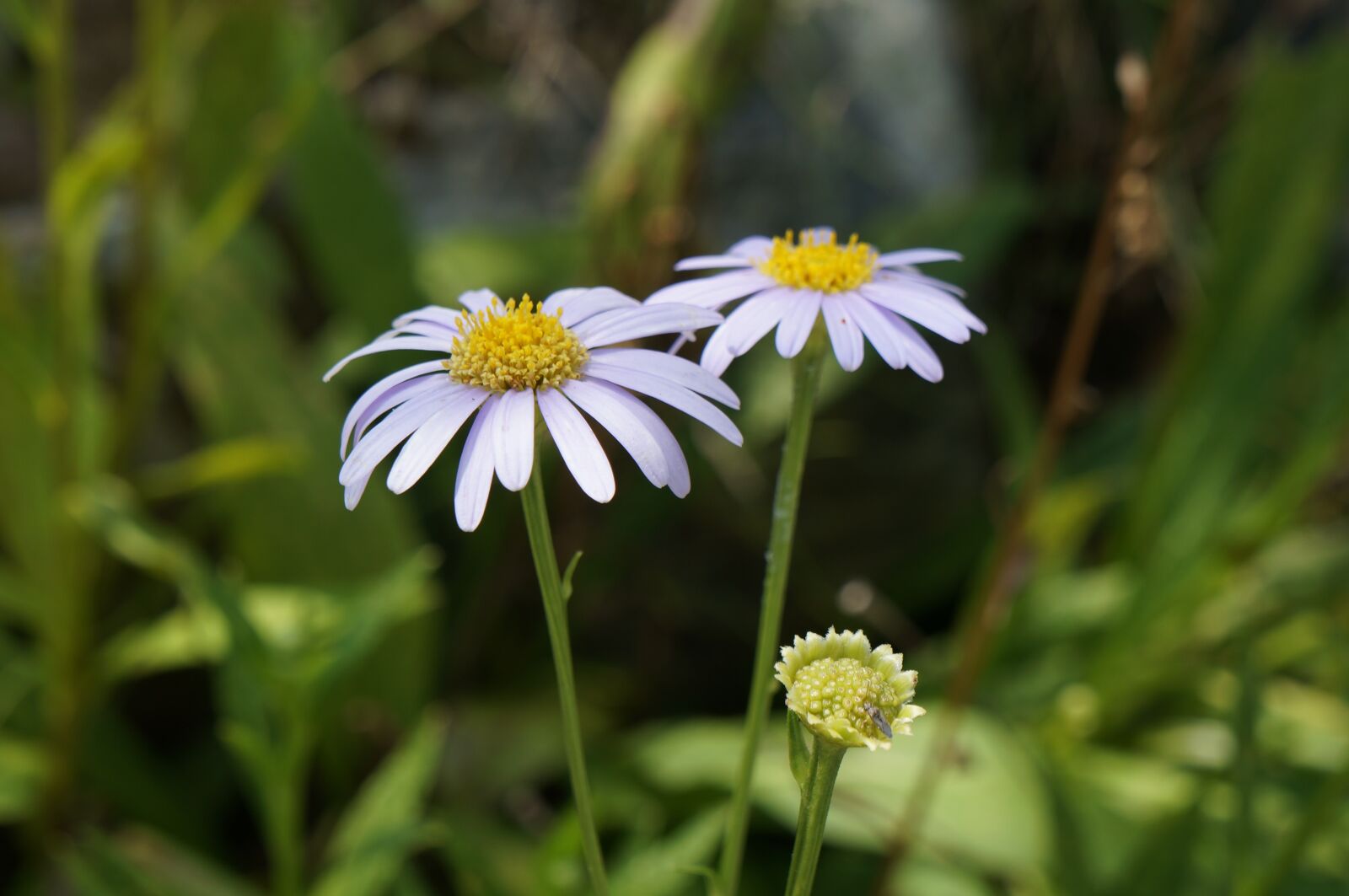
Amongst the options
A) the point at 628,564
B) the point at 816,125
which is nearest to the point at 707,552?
the point at 628,564

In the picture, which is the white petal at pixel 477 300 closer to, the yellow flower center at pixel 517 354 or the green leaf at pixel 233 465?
the yellow flower center at pixel 517 354

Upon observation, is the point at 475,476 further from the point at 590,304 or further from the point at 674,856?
the point at 674,856

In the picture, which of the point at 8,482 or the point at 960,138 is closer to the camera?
the point at 8,482

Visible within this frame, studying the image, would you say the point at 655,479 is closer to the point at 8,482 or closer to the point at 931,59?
the point at 8,482

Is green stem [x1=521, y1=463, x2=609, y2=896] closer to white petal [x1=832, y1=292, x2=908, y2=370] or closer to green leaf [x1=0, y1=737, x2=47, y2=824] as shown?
white petal [x1=832, y1=292, x2=908, y2=370]

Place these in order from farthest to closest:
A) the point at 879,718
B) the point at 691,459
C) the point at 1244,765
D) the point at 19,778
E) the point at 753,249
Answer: the point at 691,459 → the point at 19,778 → the point at 1244,765 → the point at 753,249 → the point at 879,718

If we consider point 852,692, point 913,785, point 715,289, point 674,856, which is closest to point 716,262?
point 715,289
